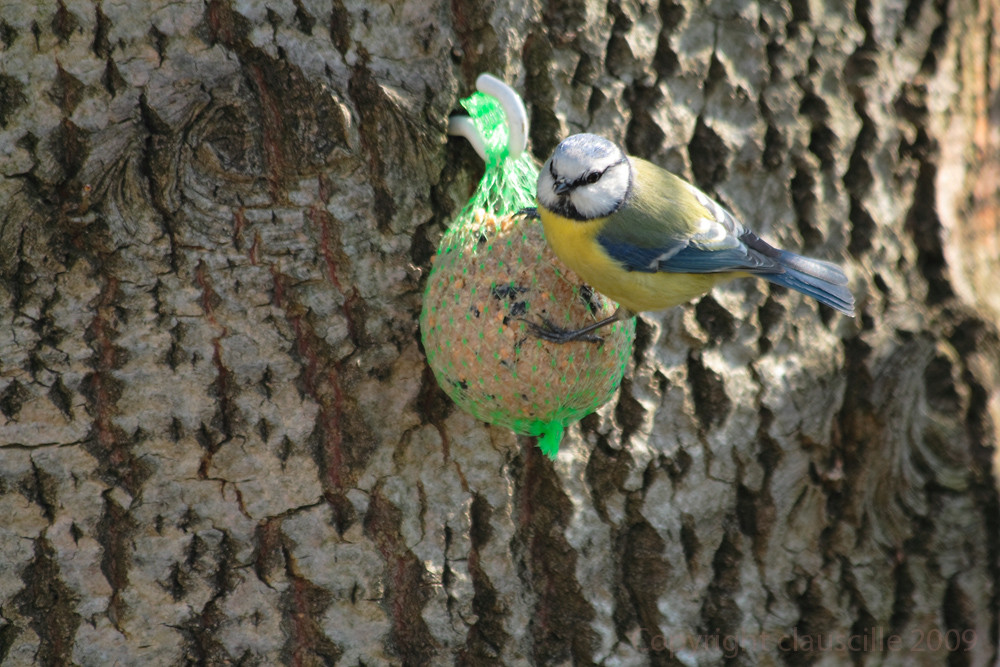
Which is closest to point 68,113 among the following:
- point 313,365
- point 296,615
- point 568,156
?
point 313,365

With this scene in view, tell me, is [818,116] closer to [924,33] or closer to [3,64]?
[924,33]

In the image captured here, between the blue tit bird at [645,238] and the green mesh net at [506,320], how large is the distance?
3.2 inches

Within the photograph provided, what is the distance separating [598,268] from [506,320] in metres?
0.29

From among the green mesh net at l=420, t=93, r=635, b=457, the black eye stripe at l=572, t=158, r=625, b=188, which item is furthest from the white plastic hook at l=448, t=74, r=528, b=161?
the black eye stripe at l=572, t=158, r=625, b=188

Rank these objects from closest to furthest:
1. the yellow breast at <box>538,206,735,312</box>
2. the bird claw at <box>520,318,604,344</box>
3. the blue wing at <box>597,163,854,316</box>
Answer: the bird claw at <box>520,318,604,344</box>, the yellow breast at <box>538,206,735,312</box>, the blue wing at <box>597,163,854,316</box>

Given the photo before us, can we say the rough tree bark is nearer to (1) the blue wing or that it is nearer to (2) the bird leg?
(1) the blue wing

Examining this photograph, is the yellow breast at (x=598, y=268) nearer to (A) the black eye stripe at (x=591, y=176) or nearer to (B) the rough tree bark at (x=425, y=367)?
(A) the black eye stripe at (x=591, y=176)

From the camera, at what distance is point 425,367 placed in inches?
88.4

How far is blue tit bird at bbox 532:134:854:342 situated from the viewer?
2.05 m

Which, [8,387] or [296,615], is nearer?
[8,387]

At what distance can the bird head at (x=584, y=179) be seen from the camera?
1992 mm

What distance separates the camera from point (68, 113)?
1959mm

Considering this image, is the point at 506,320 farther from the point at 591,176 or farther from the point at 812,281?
the point at 812,281

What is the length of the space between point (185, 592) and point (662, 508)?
1.32 metres
